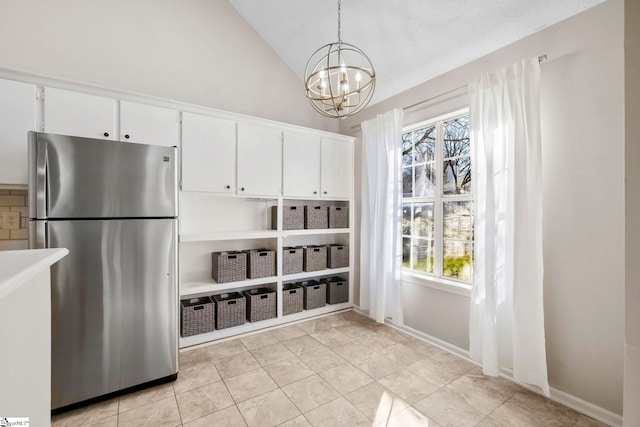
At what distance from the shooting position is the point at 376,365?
2.30 m

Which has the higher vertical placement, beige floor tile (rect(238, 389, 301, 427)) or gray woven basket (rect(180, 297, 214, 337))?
gray woven basket (rect(180, 297, 214, 337))

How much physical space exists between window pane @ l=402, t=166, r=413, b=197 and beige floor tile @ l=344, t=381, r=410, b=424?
6.23ft

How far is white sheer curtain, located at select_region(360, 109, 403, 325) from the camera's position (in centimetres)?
290

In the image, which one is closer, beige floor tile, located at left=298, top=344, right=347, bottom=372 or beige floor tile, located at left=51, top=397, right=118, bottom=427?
beige floor tile, located at left=51, top=397, right=118, bottom=427

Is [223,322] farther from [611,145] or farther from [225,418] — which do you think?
[611,145]

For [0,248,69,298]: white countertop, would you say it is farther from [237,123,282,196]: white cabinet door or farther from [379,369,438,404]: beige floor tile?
[379,369,438,404]: beige floor tile

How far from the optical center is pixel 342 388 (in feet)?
6.56

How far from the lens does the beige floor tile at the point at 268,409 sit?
1.69 m

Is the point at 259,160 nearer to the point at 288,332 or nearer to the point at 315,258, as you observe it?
the point at 315,258

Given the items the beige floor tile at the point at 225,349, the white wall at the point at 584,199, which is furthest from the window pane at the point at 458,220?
the beige floor tile at the point at 225,349

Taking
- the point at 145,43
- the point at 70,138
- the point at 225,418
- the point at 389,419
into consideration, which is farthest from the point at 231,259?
the point at 145,43

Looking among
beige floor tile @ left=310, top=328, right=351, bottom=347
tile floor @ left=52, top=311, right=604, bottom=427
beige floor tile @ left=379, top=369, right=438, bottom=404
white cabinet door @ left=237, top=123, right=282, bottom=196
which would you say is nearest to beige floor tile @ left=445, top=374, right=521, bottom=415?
tile floor @ left=52, top=311, right=604, bottom=427

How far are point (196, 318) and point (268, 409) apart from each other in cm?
117

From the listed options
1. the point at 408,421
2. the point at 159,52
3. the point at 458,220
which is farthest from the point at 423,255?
the point at 159,52
